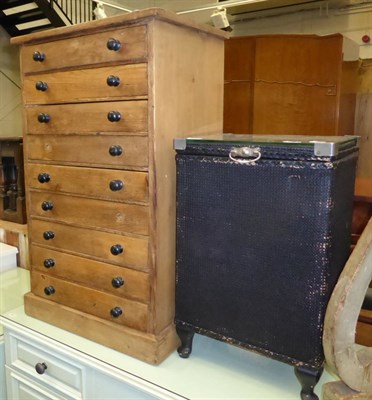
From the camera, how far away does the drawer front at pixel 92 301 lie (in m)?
1.21

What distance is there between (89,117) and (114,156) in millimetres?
151

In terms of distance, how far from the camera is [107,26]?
1127 millimetres

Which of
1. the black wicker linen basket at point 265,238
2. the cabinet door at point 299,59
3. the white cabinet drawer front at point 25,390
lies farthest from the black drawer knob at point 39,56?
the cabinet door at point 299,59

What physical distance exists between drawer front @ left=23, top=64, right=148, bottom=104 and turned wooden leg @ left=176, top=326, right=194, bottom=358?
2.25 ft

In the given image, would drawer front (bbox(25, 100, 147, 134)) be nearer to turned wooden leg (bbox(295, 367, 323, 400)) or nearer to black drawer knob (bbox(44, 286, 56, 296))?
black drawer knob (bbox(44, 286, 56, 296))

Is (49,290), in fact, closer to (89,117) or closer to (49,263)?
(49,263)

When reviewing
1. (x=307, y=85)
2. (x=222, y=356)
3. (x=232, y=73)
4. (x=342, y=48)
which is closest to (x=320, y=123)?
(x=307, y=85)

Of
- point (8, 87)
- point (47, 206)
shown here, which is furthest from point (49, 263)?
point (8, 87)

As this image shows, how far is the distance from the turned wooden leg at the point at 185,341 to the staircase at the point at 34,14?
4.41 m

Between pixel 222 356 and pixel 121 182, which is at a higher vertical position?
pixel 121 182

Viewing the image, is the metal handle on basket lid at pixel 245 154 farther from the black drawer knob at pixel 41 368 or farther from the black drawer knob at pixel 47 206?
the black drawer knob at pixel 41 368

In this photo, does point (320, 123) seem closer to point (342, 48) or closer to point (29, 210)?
point (342, 48)

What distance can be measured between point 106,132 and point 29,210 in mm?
468

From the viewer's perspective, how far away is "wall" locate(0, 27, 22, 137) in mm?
4922
